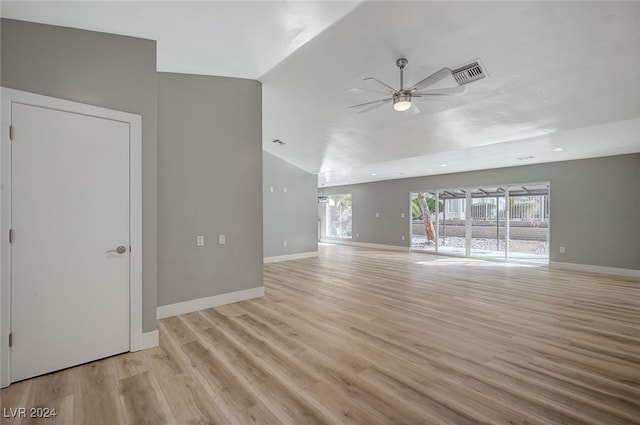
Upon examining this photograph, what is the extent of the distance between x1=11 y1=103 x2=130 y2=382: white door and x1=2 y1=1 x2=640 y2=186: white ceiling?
96 centimetres

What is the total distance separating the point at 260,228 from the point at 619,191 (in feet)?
25.4

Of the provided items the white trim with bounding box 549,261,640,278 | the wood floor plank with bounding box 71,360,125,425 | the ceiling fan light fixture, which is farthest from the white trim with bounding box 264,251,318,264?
the white trim with bounding box 549,261,640,278

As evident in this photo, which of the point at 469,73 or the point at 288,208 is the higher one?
the point at 469,73

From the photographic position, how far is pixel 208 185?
3939mm

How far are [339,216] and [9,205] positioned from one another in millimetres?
11435

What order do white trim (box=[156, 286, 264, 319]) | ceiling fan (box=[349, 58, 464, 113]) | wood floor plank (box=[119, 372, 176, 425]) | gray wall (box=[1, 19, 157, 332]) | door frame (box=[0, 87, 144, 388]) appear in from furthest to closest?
1. white trim (box=[156, 286, 264, 319])
2. ceiling fan (box=[349, 58, 464, 113])
3. gray wall (box=[1, 19, 157, 332])
4. door frame (box=[0, 87, 144, 388])
5. wood floor plank (box=[119, 372, 176, 425])

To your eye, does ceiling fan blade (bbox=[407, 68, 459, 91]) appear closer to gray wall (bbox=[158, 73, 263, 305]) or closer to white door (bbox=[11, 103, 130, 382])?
gray wall (bbox=[158, 73, 263, 305])

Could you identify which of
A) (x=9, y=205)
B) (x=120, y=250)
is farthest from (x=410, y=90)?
(x=9, y=205)

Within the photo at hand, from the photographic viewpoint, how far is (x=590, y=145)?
5434 mm

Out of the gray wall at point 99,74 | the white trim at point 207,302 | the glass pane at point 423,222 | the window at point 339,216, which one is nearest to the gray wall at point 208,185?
the white trim at point 207,302

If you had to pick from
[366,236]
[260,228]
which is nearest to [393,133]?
Answer: [260,228]

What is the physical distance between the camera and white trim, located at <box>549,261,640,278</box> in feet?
19.9

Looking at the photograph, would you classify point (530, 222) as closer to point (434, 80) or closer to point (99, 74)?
point (434, 80)

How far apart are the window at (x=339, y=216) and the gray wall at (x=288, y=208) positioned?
4009 mm
